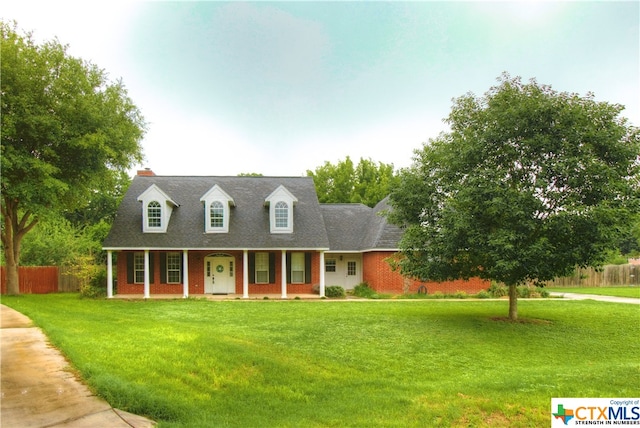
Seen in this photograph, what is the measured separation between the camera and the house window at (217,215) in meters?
25.1

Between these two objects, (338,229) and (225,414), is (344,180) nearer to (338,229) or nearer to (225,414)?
(338,229)

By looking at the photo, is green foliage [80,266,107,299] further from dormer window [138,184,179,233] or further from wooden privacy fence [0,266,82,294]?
dormer window [138,184,179,233]

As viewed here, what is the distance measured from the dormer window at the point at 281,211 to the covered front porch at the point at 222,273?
1.26m

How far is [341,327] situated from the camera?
45.4ft

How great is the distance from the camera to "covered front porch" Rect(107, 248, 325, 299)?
24703 mm

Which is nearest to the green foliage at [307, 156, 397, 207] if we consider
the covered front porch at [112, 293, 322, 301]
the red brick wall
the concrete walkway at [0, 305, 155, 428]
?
the red brick wall

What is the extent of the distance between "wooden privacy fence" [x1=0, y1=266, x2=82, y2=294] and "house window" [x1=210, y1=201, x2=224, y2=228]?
339 inches

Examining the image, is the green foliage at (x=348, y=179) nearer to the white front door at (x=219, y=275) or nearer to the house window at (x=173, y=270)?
the white front door at (x=219, y=275)

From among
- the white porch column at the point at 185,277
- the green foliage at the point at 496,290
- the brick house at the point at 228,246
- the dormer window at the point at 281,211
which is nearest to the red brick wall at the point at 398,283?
the brick house at the point at 228,246

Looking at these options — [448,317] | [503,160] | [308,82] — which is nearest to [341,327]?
[448,317]

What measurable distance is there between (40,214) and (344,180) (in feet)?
109

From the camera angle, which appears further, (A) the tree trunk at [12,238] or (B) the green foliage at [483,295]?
(B) the green foliage at [483,295]
